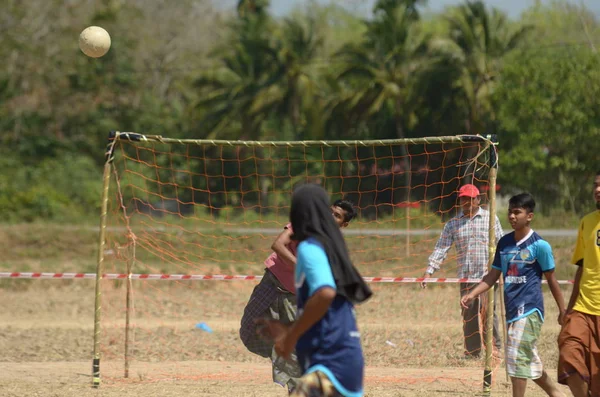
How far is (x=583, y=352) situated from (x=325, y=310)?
8.74 ft

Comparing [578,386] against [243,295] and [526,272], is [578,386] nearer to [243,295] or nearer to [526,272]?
[526,272]

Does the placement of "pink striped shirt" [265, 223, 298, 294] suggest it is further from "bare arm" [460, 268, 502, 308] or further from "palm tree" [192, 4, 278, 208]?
"palm tree" [192, 4, 278, 208]

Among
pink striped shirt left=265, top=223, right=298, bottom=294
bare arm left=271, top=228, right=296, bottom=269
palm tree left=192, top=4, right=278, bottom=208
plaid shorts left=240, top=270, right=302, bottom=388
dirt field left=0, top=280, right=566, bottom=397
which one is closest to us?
bare arm left=271, top=228, right=296, bottom=269

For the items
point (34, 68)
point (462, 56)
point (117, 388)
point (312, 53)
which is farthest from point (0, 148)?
point (117, 388)

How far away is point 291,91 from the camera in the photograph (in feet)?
105

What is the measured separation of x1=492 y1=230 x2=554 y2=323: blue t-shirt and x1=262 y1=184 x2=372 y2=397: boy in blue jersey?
8.07 feet

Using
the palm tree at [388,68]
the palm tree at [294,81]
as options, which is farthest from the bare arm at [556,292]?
the palm tree at [294,81]

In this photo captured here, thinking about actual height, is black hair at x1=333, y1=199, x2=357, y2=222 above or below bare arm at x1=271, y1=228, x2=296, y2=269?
above

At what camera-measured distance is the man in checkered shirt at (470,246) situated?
9.09 meters

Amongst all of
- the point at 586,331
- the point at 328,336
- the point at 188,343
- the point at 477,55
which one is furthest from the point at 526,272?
the point at 477,55

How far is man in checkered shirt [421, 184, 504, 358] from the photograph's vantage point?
909 centimetres

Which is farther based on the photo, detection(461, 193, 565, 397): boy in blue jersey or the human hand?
detection(461, 193, 565, 397): boy in blue jersey

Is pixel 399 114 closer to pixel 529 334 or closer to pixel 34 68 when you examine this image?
pixel 34 68

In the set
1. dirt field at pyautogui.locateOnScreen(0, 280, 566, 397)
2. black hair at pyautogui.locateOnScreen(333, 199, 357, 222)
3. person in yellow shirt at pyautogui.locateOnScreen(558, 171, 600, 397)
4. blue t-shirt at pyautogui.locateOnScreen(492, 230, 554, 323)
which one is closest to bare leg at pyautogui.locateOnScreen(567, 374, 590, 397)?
person in yellow shirt at pyautogui.locateOnScreen(558, 171, 600, 397)
